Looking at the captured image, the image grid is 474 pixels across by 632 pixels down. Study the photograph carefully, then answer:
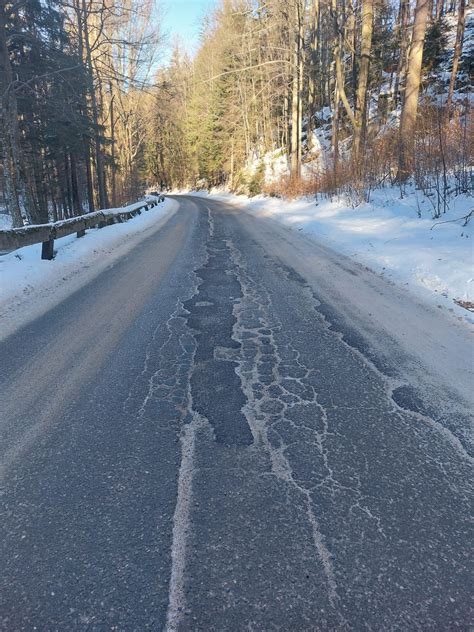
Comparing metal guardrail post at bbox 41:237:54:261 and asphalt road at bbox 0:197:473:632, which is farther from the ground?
metal guardrail post at bbox 41:237:54:261

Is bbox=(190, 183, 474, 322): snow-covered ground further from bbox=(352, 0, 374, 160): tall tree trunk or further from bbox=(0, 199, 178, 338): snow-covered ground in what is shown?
bbox=(0, 199, 178, 338): snow-covered ground

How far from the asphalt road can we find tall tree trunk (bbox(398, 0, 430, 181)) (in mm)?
9737

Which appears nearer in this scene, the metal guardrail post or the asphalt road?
the asphalt road

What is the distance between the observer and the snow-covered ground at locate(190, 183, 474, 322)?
539cm

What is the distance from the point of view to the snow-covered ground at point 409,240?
5.39 m

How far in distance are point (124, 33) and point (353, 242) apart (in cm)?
2625

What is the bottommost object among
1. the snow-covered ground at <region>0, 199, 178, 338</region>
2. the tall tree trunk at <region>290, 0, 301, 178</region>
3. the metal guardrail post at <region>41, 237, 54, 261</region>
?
the snow-covered ground at <region>0, 199, 178, 338</region>

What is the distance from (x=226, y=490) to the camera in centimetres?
200

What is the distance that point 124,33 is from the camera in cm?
2569

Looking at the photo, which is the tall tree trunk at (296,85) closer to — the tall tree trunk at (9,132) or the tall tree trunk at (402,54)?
the tall tree trunk at (402,54)

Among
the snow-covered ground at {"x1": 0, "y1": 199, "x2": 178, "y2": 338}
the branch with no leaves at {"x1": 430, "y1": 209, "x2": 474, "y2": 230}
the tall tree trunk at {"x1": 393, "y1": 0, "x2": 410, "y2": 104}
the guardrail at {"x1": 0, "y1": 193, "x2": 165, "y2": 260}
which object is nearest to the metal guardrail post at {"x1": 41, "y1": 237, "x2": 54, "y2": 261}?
the guardrail at {"x1": 0, "y1": 193, "x2": 165, "y2": 260}

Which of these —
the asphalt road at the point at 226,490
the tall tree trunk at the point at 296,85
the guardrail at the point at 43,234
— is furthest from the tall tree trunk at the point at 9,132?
the tall tree trunk at the point at 296,85

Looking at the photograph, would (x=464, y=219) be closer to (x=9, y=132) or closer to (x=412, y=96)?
(x=412, y=96)

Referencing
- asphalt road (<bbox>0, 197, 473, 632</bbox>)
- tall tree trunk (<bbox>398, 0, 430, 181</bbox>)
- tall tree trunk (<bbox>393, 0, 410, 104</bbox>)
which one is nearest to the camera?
asphalt road (<bbox>0, 197, 473, 632</bbox>)
